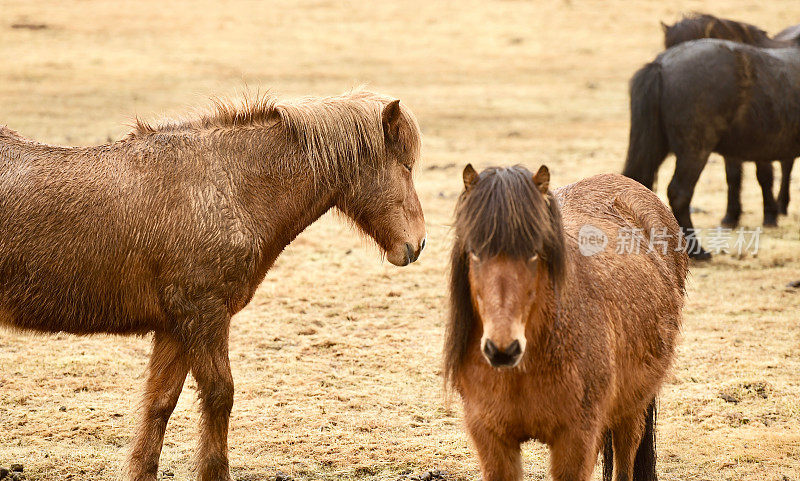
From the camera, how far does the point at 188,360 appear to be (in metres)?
4.39

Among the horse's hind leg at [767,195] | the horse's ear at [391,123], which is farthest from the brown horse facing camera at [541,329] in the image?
the horse's hind leg at [767,195]

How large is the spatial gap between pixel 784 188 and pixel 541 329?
8.93 m

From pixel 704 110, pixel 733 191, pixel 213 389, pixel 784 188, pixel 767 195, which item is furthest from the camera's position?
pixel 784 188

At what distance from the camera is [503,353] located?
310 cm

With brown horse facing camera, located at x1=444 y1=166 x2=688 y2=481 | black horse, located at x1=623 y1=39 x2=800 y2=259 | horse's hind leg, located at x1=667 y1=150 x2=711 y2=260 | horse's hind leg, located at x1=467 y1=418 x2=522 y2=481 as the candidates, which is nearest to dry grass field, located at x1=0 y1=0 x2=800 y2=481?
horse's hind leg, located at x1=667 y1=150 x2=711 y2=260

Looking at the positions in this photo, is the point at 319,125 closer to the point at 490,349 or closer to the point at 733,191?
the point at 490,349

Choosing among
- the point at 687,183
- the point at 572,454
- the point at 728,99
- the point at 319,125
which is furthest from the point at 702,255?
the point at 572,454

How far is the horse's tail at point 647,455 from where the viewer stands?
4.55 metres

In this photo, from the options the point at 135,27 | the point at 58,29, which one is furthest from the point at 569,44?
the point at 58,29

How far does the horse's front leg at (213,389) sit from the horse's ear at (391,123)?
1.27 meters

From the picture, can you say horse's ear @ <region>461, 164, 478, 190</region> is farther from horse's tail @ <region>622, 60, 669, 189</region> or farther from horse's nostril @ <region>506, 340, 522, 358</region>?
horse's tail @ <region>622, 60, 669, 189</region>

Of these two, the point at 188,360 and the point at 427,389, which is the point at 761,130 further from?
the point at 188,360

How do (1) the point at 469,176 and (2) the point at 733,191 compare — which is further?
(2) the point at 733,191

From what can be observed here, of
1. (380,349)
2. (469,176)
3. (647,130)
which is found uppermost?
(647,130)
